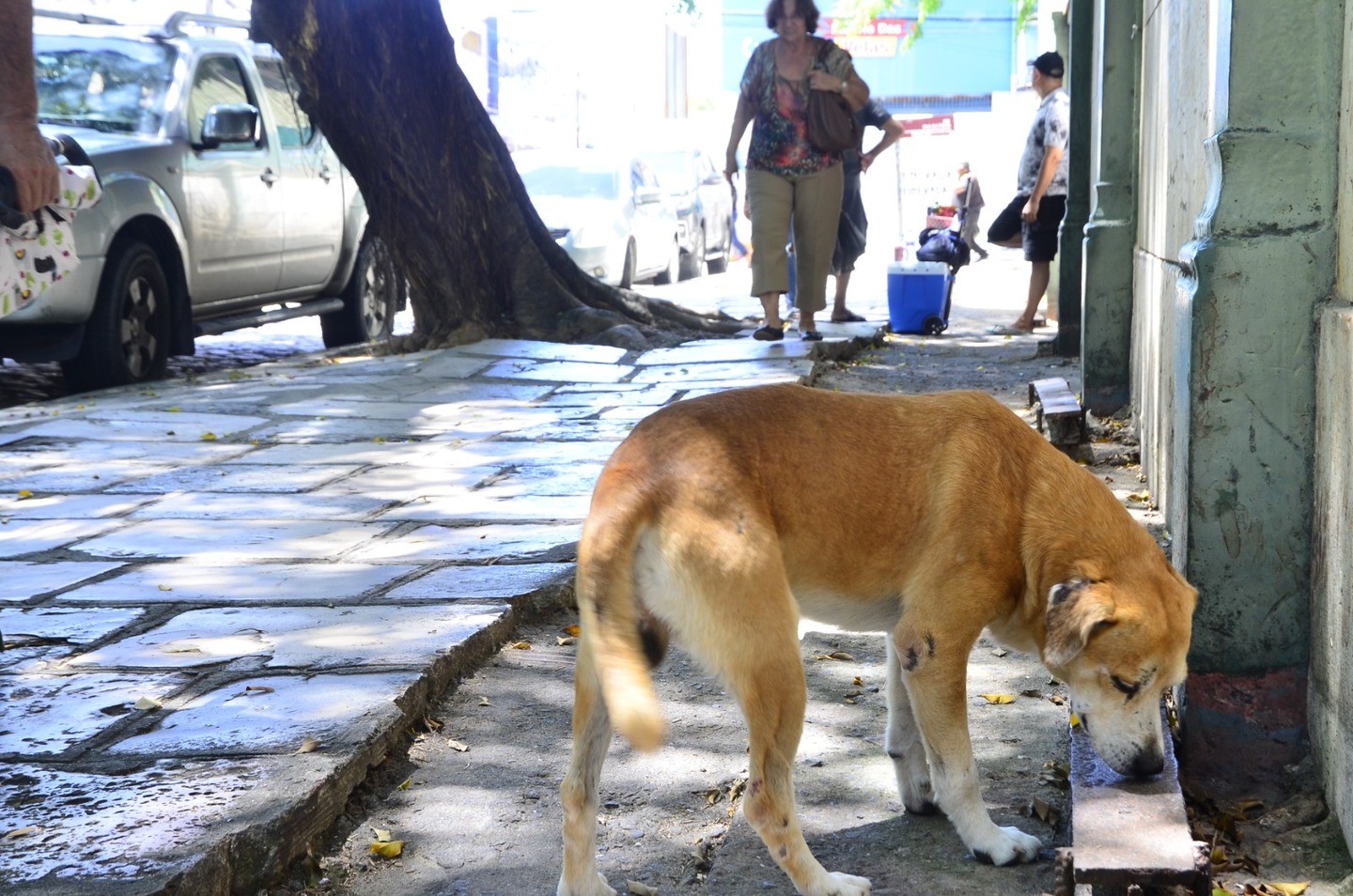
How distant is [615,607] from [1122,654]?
994mm

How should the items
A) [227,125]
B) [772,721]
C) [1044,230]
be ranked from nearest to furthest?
[772,721], [227,125], [1044,230]

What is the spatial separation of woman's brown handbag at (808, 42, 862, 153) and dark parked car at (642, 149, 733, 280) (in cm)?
1028

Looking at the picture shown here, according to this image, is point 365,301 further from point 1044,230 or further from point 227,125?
point 1044,230

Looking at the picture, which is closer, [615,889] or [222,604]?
[615,889]

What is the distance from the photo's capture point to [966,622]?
2.82 metres

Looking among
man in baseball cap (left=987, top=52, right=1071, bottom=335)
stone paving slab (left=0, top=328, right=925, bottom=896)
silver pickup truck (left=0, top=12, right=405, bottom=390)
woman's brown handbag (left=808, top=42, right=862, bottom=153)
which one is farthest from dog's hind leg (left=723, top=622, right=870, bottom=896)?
man in baseball cap (left=987, top=52, right=1071, bottom=335)

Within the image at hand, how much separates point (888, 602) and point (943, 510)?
22cm

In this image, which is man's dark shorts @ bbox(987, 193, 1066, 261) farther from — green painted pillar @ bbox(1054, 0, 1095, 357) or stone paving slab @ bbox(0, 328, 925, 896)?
stone paving slab @ bbox(0, 328, 925, 896)

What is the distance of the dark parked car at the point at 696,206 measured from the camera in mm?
20891

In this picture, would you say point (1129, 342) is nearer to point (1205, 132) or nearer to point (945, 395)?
point (1205, 132)

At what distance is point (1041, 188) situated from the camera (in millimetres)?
11195

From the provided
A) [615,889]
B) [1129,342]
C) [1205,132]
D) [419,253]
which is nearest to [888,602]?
[615,889]

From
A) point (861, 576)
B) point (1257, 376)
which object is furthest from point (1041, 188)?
point (861, 576)

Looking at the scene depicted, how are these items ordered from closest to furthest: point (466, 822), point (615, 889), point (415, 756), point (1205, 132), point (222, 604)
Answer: point (615, 889) → point (466, 822) → point (415, 756) → point (1205, 132) → point (222, 604)
